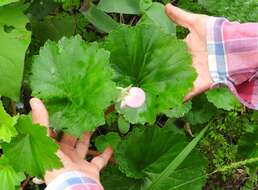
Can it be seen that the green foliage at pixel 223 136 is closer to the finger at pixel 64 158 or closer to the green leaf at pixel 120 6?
the green leaf at pixel 120 6

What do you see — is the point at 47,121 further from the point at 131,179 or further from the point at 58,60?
the point at 131,179

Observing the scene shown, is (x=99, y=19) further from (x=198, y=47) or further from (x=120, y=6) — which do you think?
(x=198, y=47)

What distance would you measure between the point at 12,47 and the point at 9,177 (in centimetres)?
33

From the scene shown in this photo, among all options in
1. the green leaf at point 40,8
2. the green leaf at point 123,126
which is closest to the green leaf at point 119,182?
the green leaf at point 123,126

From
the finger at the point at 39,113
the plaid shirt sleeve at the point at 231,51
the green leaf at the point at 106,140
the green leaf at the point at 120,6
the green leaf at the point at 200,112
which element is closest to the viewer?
the finger at the point at 39,113

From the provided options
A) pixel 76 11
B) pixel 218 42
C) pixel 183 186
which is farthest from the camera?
pixel 76 11

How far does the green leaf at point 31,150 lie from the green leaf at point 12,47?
0.43 feet

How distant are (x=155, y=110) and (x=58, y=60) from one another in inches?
10.6

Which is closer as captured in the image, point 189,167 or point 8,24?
point 8,24

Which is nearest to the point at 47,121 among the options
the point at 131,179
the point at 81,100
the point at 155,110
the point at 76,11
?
the point at 81,100

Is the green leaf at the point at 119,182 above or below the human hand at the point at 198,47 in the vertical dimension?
below


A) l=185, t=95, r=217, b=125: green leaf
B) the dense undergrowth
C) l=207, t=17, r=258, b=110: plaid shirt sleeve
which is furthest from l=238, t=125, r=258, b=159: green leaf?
l=207, t=17, r=258, b=110: plaid shirt sleeve

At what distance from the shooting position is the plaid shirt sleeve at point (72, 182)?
1.15 metres

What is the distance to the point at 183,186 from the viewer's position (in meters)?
1.52
